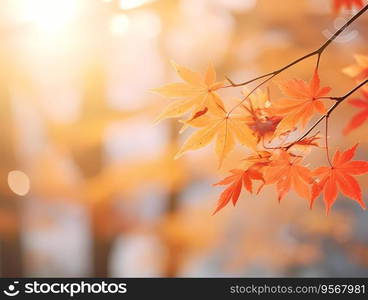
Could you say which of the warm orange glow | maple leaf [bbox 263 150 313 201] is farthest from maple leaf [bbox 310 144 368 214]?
the warm orange glow

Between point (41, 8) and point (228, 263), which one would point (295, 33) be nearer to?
point (41, 8)

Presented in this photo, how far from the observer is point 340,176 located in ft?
2.53

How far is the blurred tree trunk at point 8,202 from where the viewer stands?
1.89 metres

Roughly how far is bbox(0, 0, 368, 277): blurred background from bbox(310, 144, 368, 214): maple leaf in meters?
1.16

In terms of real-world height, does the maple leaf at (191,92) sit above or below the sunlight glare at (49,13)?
below

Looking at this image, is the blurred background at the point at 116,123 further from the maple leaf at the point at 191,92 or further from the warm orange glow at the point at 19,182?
the maple leaf at the point at 191,92

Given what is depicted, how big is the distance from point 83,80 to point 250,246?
4.57 ft

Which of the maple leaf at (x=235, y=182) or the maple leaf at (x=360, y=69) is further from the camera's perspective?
the maple leaf at (x=360, y=69)

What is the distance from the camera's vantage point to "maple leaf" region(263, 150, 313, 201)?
75cm

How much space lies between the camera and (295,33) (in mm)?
2020

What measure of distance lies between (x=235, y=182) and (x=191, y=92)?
181 mm

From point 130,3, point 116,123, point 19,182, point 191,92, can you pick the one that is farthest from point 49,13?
point 191,92

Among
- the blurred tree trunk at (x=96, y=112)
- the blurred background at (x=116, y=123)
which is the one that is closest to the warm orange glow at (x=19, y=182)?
the blurred background at (x=116, y=123)

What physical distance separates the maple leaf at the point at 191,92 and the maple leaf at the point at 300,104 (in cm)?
11
